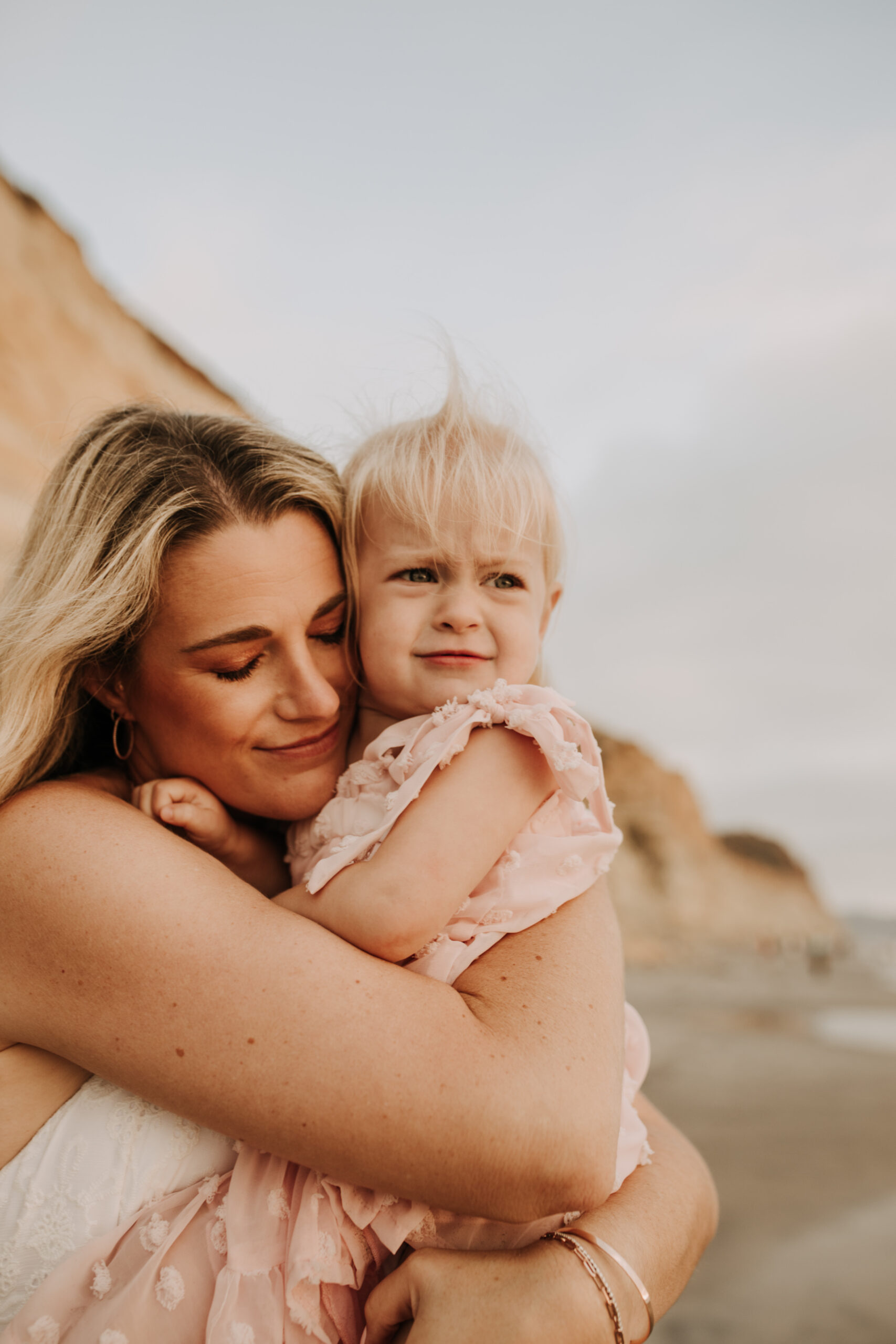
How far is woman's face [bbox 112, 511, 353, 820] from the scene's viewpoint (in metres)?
1.91

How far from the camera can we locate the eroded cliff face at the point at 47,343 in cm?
720

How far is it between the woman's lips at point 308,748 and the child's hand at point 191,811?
174mm

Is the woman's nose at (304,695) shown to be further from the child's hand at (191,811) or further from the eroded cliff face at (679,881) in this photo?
the eroded cliff face at (679,881)

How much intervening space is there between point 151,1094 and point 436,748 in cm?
77

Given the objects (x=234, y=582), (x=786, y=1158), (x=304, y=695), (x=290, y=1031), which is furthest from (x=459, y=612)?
(x=786, y=1158)

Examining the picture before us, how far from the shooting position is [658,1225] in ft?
5.45

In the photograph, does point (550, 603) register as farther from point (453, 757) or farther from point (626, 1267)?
point (626, 1267)

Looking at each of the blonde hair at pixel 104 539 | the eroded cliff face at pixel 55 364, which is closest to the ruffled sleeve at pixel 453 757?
the blonde hair at pixel 104 539

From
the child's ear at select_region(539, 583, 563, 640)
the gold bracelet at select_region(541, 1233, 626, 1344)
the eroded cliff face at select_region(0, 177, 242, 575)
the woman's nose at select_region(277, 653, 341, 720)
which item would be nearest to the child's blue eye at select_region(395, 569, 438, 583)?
the woman's nose at select_region(277, 653, 341, 720)

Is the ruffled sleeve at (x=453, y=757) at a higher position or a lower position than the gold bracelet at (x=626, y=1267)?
higher

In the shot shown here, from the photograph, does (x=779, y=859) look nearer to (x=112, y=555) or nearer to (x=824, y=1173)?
(x=824, y=1173)

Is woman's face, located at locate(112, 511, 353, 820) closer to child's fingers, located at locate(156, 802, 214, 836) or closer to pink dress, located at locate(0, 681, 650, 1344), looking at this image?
child's fingers, located at locate(156, 802, 214, 836)

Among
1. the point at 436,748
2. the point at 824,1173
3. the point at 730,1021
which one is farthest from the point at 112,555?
the point at 730,1021

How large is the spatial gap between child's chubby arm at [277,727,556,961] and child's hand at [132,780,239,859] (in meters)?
0.37
